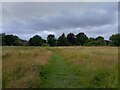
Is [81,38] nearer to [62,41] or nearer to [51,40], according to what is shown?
[62,41]

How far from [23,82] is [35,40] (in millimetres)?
78920

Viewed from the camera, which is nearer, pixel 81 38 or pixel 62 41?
pixel 62 41

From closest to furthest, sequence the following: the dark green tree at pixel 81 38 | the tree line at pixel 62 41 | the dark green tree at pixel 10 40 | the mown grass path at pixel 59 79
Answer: the mown grass path at pixel 59 79 → the dark green tree at pixel 10 40 → the tree line at pixel 62 41 → the dark green tree at pixel 81 38

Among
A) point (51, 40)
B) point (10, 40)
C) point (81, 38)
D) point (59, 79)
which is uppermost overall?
point (81, 38)

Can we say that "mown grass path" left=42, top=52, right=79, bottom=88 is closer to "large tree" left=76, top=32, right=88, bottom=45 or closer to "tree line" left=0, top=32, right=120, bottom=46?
"tree line" left=0, top=32, right=120, bottom=46

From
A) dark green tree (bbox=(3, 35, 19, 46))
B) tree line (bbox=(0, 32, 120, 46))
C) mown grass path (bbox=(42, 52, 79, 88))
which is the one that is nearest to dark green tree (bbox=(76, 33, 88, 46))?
tree line (bbox=(0, 32, 120, 46))

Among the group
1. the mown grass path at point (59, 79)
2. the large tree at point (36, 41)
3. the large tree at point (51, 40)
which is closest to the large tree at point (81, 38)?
the large tree at point (51, 40)

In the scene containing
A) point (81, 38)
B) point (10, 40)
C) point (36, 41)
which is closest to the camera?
point (10, 40)

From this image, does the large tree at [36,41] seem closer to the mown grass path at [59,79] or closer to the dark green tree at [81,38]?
the dark green tree at [81,38]

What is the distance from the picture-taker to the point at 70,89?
8453mm

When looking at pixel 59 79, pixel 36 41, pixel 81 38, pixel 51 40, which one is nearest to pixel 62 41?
pixel 51 40

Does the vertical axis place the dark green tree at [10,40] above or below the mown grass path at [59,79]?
above

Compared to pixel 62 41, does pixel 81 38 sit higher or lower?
higher

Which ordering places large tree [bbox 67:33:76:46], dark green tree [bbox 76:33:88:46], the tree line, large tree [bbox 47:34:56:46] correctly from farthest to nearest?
large tree [bbox 67:33:76:46] < dark green tree [bbox 76:33:88:46] < large tree [bbox 47:34:56:46] < the tree line
